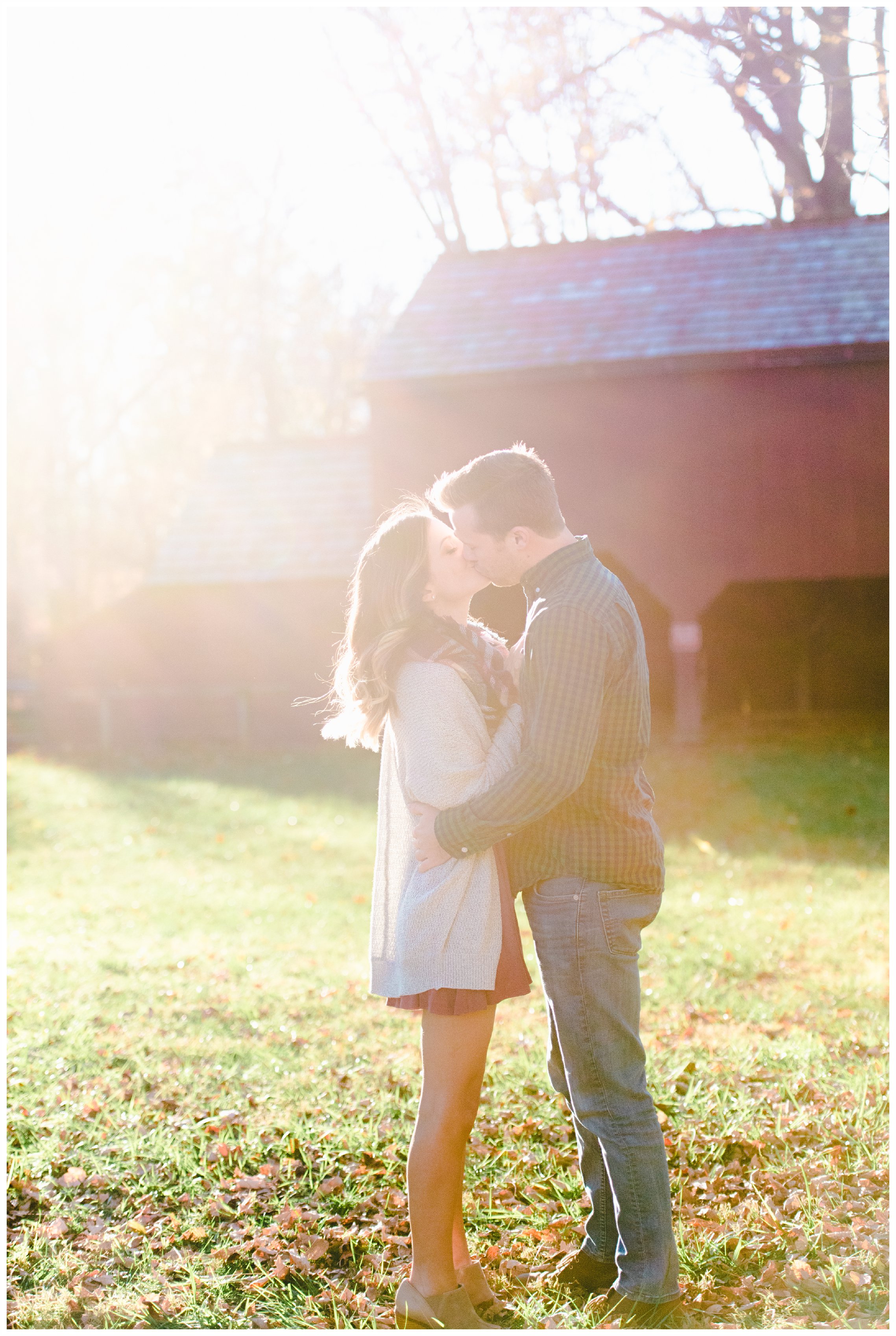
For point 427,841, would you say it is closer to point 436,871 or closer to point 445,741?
point 436,871

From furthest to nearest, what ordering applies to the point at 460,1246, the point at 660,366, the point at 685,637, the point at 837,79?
1. the point at 685,637
2. the point at 660,366
3. the point at 837,79
4. the point at 460,1246

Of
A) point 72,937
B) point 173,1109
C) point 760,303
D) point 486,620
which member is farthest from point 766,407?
point 173,1109

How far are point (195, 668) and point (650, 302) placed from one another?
10799 millimetres

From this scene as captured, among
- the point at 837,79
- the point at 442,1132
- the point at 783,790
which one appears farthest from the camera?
the point at 783,790

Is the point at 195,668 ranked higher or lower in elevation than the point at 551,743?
lower

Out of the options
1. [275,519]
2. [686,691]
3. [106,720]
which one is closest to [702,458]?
[686,691]

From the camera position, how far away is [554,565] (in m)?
3.38

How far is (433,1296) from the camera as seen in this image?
3316 millimetres

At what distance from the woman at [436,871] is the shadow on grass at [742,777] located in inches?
328

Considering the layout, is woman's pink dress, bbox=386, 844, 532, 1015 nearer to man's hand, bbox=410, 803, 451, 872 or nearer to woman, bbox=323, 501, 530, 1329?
woman, bbox=323, 501, 530, 1329

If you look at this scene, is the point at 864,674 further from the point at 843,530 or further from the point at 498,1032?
the point at 498,1032

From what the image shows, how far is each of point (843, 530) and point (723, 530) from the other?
1.62 metres

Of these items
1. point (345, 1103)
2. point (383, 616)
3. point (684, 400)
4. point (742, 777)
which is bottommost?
point (742, 777)

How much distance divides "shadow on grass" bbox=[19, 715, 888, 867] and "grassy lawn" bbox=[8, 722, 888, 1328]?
0.79 metres
